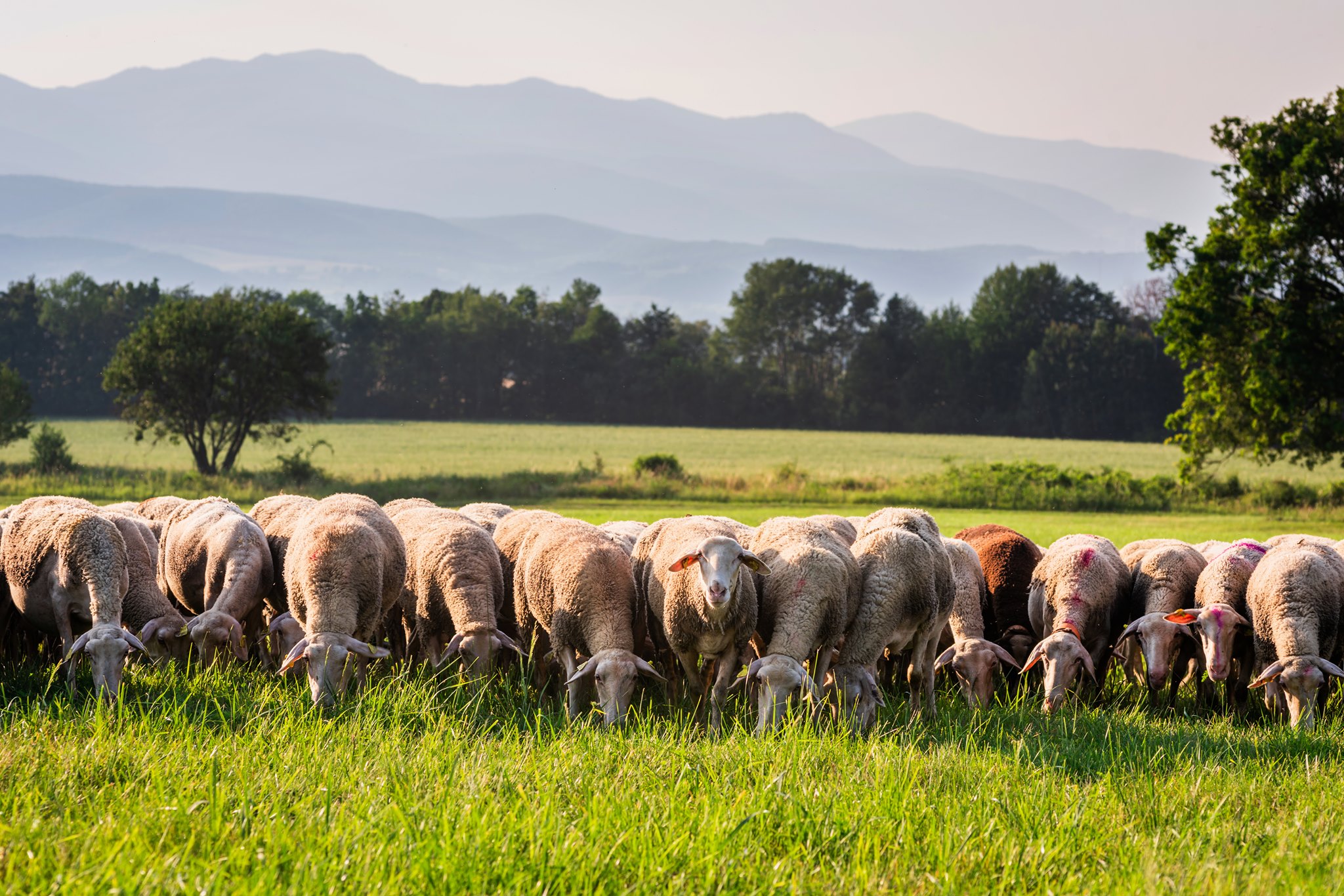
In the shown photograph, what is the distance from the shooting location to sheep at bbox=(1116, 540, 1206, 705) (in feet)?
30.1

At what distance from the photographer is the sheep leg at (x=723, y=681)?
7945mm

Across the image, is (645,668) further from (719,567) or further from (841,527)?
(841,527)

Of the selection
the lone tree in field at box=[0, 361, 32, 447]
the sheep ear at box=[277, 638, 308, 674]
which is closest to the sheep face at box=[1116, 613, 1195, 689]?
the sheep ear at box=[277, 638, 308, 674]

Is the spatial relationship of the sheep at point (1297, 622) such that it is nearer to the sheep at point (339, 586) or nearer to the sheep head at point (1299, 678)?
the sheep head at point (1299, 678)

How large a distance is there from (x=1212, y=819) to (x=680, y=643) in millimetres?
3993

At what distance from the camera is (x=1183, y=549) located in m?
10.6

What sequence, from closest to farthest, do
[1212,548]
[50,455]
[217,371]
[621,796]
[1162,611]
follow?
[621,796] → [1162,611] → [1212,548] → [50,455] → [217,371]

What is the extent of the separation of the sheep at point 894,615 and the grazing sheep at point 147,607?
5.61 meters

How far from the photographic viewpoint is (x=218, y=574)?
10.1 meters

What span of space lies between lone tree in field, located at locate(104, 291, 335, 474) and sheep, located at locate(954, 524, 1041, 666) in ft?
100

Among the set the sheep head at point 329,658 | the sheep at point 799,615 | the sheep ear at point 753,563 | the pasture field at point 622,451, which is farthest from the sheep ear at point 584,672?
the pasture field at point 622,451

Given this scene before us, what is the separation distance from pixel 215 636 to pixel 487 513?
4.06m

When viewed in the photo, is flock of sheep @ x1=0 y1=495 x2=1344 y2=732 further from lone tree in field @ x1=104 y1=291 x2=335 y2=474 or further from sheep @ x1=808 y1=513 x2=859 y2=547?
lone tree in field @ x1=104 y1=291 x2=335 y2=474

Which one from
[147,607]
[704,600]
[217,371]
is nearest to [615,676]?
[704,600]
